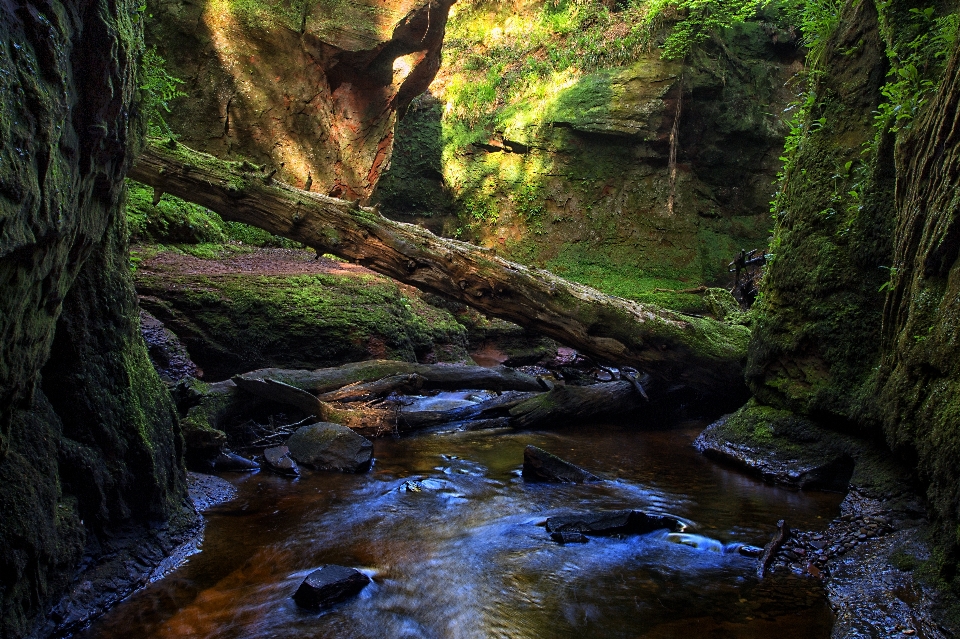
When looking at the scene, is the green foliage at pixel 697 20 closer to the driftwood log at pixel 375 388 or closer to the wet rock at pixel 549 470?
the driftwood log at pixel 375 388

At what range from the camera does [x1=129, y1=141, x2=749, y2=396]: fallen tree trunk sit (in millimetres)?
5844

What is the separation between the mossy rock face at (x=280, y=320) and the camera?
6.55 metres

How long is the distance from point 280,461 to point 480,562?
7.02 ft

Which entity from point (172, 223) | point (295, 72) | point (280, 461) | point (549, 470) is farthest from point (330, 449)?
point (295, 72)

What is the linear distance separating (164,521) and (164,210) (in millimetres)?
7410

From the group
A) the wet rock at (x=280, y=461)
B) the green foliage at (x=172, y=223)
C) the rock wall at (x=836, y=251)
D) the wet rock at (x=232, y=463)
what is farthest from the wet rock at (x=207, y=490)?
the green foliage at (x=172, y=223)

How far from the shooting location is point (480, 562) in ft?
10.6

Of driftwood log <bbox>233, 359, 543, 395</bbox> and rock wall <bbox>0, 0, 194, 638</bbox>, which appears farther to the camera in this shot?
driftwood log <bbox>233, 359, 543, 395</bbox>

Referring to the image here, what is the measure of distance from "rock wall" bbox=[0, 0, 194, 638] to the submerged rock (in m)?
2.11

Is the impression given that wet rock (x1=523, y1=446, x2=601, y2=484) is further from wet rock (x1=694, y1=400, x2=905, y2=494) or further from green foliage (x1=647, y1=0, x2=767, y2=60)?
green foliage (x1=647, y1=0, x2=767, y2=60)

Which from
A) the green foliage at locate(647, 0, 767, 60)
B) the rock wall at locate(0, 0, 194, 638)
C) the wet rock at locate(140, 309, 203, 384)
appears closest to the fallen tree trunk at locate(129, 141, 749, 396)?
the wet rock at locate(140, 309, 203, 384)

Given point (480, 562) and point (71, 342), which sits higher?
point (71, 342)

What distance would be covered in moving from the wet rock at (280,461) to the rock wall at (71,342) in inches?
47.3

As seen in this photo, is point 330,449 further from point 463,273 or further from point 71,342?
point 71,342
